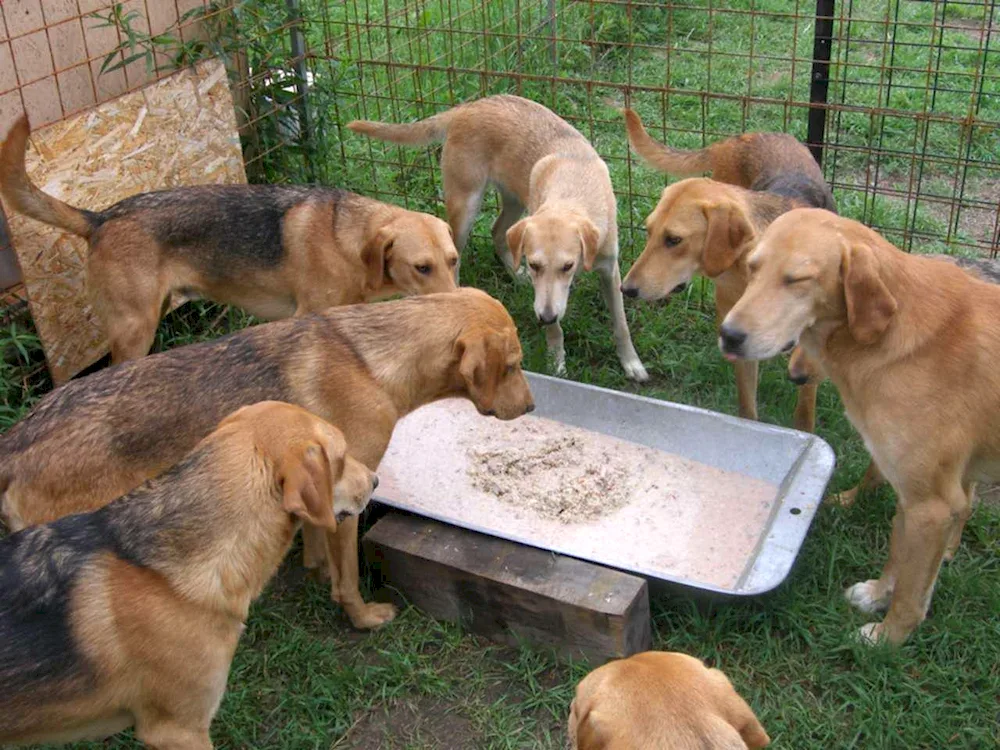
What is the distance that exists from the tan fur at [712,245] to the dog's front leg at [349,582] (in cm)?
211

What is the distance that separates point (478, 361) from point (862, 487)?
2143 mm

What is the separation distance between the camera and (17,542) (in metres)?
3.71

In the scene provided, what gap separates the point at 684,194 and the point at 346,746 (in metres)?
3.15

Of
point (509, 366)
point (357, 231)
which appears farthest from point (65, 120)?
point (509, 366)

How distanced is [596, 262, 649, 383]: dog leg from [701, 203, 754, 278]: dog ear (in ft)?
3.90

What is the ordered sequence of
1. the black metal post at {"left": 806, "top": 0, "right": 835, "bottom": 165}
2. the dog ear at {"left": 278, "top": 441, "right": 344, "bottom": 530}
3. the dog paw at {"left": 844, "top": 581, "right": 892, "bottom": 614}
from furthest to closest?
the black metal post at {"left": 806, "top": 0, "right": 835, "bottom": 165}
the dog paw at {"left": 844, "top": 581, "right": 892, "bottom": 614}
the dog ear at {"left": 278, "top": 441, "right": 344, "bottom": 530}

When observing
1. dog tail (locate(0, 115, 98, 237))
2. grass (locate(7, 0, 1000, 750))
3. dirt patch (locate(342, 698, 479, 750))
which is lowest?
dirt patch (locate(342, 698, 479, 750))

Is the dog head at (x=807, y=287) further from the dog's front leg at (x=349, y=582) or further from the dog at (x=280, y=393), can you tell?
the dog's front leg at (x=349, y=582)

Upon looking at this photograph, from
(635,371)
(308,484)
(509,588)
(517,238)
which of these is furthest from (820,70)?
(308,484)

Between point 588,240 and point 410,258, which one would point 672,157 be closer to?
point 588,240

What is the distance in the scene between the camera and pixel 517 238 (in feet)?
21.0

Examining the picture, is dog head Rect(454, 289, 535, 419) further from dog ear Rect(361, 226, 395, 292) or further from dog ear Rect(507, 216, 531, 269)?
dog ear Rect(507, 216, 531, 269)

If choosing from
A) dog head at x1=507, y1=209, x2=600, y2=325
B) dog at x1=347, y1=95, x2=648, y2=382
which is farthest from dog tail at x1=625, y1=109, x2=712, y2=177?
dog head at x1=507, y1=209, x2=600, y2=325

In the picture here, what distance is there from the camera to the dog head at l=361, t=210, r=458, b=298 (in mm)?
5934
